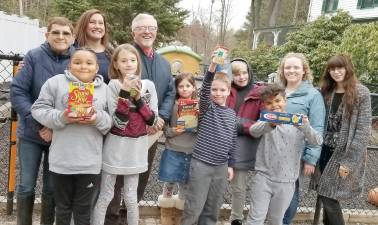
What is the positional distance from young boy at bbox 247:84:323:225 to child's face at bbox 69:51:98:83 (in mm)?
1454

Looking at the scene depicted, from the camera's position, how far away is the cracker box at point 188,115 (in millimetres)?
3201

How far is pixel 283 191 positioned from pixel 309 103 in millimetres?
816

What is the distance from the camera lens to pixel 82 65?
2.73 m

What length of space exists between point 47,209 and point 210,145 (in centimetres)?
156

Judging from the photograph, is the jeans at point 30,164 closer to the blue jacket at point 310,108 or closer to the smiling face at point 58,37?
the smiling face at point 58,37

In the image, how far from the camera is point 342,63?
3.30m

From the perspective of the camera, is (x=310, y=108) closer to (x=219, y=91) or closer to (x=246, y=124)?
(x=246, y=124)

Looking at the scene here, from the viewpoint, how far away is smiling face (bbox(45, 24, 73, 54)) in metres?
2.91

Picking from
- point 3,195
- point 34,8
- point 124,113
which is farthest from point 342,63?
point 34,8

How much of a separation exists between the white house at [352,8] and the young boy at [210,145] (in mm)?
17637

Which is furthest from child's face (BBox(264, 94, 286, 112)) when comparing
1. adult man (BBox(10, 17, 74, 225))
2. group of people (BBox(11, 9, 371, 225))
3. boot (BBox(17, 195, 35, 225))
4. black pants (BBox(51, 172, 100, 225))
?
boot (BBox(17, 195, 35, 225))

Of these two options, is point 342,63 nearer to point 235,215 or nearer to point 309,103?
point 309,103

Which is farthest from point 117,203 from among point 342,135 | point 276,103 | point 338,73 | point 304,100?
point 338,73

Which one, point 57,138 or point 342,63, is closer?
point 57,138
